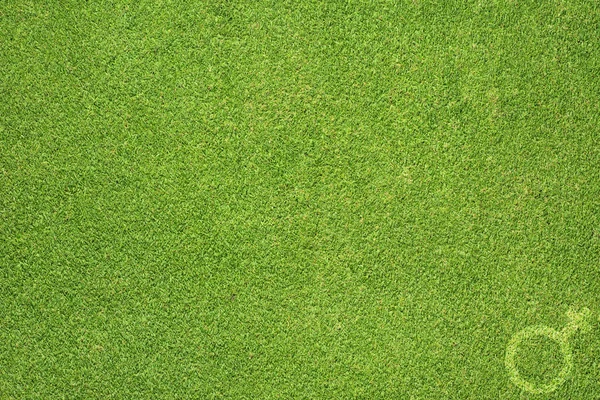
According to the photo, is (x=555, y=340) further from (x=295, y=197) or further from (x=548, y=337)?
(x=295, y=197)

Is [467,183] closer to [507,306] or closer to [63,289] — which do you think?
[507,306]

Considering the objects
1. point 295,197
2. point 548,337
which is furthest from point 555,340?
point 295,197

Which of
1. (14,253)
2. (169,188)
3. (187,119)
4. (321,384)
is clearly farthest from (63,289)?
(321,384)

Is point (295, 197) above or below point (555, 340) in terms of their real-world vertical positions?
above

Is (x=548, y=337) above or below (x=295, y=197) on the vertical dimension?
below
